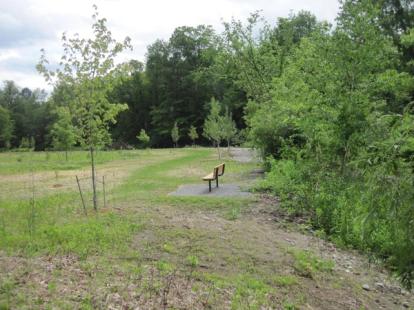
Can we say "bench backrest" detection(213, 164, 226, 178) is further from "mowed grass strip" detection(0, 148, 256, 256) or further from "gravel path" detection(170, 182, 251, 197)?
"mowed grass strip" detection(0, 148, 256, 256)

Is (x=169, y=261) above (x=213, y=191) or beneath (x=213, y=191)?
beneath

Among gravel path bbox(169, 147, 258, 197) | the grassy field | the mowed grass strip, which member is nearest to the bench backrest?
gravel path bbox(169, 147, 258, 197)

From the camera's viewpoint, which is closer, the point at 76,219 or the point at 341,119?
the point at 76,219

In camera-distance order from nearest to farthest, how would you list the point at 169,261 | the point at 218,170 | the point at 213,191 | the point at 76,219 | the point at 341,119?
the point at 169,261
the point at 76,219
the point at 341,119
the point at 213,191
the point at 218,170

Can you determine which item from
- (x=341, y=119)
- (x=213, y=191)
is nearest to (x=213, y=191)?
(x=213, y=191)

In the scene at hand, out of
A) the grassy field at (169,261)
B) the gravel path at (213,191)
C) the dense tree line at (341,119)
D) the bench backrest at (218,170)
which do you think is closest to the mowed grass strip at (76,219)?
the grassy field at (169,261)

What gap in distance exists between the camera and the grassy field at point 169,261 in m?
4.92

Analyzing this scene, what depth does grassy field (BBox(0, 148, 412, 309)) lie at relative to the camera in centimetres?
492

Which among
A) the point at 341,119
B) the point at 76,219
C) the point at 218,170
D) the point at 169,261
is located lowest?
the point at 169,261

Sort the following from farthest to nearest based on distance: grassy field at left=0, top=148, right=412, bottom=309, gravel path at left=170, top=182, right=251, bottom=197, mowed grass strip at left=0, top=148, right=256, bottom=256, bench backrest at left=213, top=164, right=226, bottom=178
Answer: bench backrest at left=213, top=164, right=226, bottom=178, gravel path at left=170, top=182, right=251, bottom=197, mowed grass strip at left=0, top=148, right=256, bottom=256, grassy field at left=0, top=148, right=412, bottom=309

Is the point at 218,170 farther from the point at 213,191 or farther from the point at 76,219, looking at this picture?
the point at 76,219

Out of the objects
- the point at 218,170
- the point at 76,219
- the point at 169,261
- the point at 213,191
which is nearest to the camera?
the point at 169,261

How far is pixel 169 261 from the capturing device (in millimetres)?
6285

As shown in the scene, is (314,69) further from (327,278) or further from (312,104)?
(327,278)
